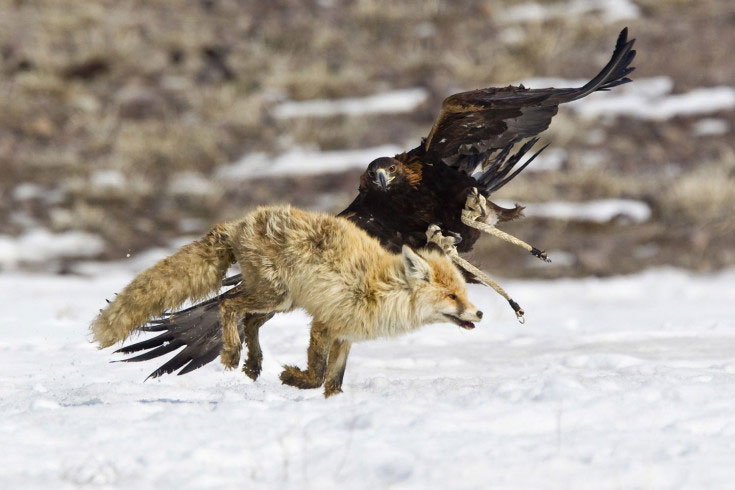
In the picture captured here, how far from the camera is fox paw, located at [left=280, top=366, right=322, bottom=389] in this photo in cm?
454

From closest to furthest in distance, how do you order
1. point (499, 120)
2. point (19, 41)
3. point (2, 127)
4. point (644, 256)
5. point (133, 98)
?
point (499, 120)
point (644, 256)
point (2, 127)
point (133, 98)
point (19, 41)

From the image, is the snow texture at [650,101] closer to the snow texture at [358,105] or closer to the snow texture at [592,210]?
the snow texture at [358,105]

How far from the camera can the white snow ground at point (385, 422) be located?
2.96 m

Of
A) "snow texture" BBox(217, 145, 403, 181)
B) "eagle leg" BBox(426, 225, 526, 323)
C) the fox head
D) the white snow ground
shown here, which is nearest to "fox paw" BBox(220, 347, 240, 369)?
the white snow ground

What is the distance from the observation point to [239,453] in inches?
125

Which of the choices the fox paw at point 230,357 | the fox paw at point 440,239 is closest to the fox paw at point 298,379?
the fox paw at point 230,357

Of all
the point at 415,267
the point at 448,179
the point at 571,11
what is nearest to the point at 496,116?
the point at 448,179

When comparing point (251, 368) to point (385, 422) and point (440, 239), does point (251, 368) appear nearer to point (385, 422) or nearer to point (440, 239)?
point (440, 239)

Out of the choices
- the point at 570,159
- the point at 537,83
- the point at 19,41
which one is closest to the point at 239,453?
the point at 570,159

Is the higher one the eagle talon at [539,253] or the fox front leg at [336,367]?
the eagle talon at [539,253]

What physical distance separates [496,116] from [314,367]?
2.01 m

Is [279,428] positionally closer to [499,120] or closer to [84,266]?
[499,120]

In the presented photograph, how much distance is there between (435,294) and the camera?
434cm

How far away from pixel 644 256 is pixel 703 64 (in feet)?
19.0
